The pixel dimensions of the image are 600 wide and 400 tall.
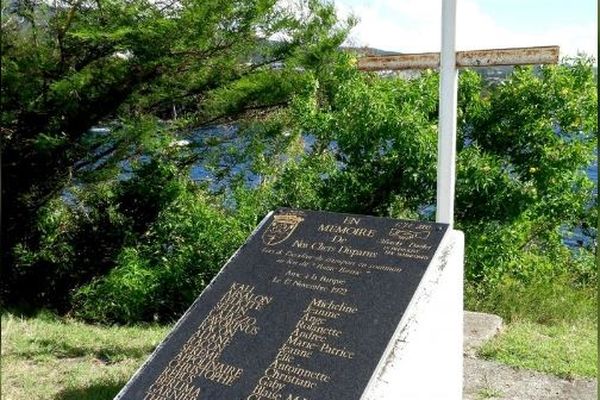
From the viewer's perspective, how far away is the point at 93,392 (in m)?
3.79

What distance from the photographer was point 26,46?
5.35 meters

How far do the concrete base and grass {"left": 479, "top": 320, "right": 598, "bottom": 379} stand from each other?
1.20 m

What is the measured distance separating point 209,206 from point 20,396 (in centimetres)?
254

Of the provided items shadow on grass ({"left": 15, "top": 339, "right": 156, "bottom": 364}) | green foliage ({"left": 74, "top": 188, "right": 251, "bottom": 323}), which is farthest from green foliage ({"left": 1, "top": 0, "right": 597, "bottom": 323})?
shadow on grass ({"left": 15, "top": 339, "right": 156, "bottom": 364})

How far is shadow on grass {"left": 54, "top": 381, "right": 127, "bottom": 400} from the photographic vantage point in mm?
3725

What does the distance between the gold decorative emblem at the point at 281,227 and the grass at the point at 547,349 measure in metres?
1.67

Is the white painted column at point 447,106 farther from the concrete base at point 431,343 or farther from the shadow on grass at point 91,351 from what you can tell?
the shadow on grass at point 91,351

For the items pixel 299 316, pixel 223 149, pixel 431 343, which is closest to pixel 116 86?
pixel 223 149

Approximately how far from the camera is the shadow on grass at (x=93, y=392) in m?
3.72

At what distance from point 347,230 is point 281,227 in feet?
1.05

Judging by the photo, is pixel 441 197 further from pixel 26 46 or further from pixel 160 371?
pixel 26 46

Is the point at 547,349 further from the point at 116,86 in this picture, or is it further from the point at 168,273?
the point at 116,86

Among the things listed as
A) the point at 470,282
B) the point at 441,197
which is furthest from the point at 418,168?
the point at 441,197

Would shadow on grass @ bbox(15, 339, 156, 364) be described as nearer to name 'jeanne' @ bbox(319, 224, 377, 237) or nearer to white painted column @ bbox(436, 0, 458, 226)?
name 'jeanne' @ bbox(319, 224, 377, 237)
